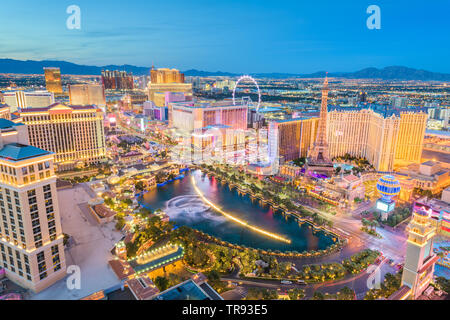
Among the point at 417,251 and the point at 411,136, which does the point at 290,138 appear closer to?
the point at 411,136

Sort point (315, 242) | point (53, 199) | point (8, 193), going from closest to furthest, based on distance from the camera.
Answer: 1. point (8, 193)
2. point (53, 199)
3. point (315, 242)

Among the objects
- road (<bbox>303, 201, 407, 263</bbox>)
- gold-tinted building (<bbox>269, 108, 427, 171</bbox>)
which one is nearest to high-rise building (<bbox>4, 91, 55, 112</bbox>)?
gold-tinted building (<bbox>269, 108, 427, 171</bbox>)

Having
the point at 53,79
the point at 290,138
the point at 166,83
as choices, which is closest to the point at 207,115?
the point at 290,138

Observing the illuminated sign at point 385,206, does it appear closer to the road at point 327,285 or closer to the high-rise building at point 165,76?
the road at point 327,285

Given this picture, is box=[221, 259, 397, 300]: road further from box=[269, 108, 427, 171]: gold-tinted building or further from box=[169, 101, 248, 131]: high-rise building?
box=[169, 101, 248, 131]: high-rise building

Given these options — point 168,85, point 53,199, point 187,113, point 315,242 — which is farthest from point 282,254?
point 168,85
